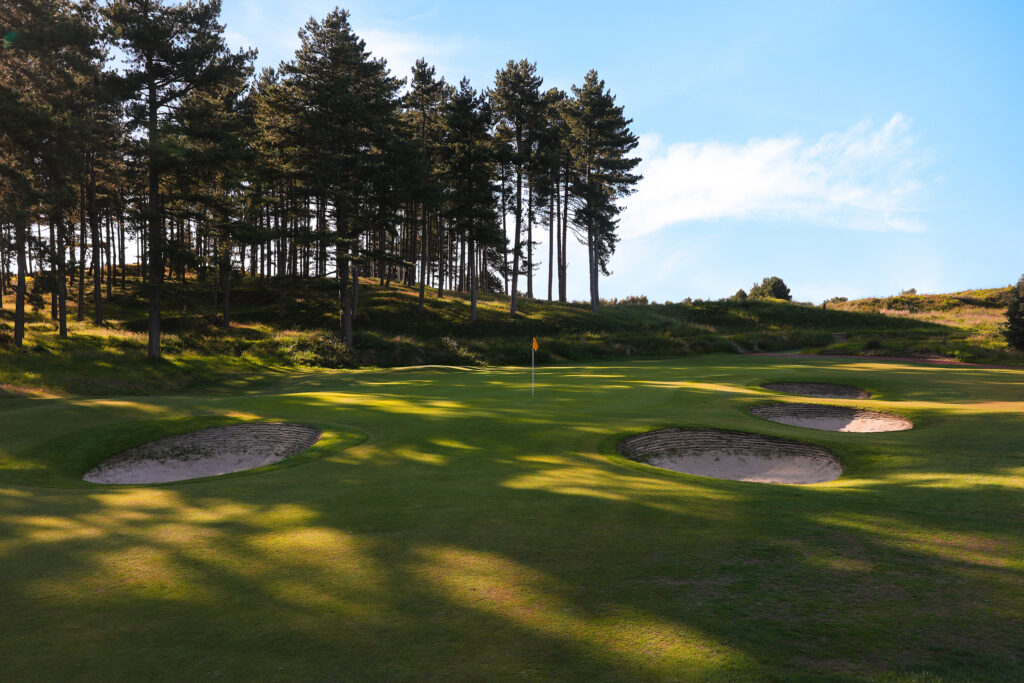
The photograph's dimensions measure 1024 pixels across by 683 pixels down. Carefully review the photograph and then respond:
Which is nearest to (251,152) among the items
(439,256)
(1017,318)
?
(439,256)

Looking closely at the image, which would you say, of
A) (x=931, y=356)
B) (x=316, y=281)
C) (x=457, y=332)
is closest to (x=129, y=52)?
(x=316, y=281)

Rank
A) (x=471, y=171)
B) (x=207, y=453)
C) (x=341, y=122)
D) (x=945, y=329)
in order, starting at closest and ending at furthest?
1. (x=207, y=453)
2. (x=341, y=122)
3. (x=471, y=171)
4. (x=945, y=329)

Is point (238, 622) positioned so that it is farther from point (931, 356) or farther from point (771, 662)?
point (931, 356)

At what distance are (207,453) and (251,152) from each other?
22208 millimetres

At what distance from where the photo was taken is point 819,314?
55.5m

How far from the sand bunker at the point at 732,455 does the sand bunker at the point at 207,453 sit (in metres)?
8.06

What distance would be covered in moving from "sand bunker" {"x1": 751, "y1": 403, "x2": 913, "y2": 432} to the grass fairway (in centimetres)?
299

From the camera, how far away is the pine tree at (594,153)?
5062 cm

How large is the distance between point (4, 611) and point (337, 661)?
3.60 m

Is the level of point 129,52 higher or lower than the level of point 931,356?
higher

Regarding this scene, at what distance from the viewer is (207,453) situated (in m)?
13.2

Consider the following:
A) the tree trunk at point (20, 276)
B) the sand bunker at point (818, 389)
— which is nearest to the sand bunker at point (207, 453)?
the sand bunker at point (818, 389)

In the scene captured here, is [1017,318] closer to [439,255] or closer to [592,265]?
[592,265]

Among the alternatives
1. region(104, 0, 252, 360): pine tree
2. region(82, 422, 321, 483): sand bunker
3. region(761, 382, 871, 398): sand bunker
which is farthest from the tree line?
region(761, 382, 871, 398): sand bunker
